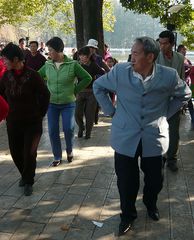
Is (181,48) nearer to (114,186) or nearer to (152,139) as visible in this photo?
(114,186)

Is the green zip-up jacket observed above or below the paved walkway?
above

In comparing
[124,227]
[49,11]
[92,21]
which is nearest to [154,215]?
[124,227]

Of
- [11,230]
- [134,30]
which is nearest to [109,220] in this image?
[11,230]

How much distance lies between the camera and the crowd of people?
10.9 feet

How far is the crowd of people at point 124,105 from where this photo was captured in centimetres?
332

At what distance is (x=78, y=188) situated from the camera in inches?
190

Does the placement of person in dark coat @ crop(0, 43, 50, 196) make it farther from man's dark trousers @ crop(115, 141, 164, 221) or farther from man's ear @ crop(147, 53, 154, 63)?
man's ear @ crop(147, 53, 154, 63)

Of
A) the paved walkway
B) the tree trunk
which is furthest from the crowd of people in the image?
the tree trunk

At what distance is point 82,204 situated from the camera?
4.34 m

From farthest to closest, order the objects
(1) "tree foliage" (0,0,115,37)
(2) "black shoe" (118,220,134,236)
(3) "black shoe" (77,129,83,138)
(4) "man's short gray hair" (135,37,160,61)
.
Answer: (1) "tree foliage" (0,0,115,37) → (3) "black shoe" (77,129,83,138) → (2) "black shoe" (118,220,134,236) → (4) "man's short gray hair" (135,37,160,61)

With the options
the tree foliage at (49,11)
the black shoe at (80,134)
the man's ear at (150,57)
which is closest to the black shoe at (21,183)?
the man's ear at (150,57)

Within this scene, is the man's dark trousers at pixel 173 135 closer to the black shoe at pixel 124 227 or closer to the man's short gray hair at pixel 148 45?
the black shoe at pixel 124 227

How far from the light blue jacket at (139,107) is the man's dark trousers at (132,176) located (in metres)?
→ 0.11

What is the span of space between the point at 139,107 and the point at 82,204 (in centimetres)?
162
